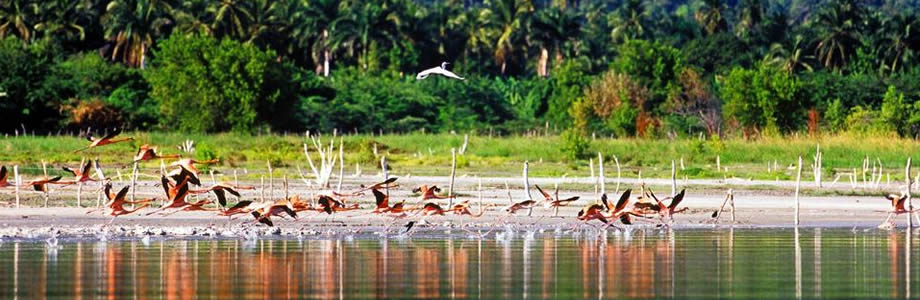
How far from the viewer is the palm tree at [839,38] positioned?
397 ft

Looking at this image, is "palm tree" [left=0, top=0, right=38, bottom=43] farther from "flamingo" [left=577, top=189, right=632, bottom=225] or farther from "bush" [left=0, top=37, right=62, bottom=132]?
"flamingo" [left=577, top=189, right=632, bottom=225]

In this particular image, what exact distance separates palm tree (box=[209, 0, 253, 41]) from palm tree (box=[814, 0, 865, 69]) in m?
41.2

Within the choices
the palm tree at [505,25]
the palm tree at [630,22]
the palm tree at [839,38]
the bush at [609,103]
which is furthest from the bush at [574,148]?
the palm tree at [630,22]

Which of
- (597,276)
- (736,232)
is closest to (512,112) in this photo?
(736,232)

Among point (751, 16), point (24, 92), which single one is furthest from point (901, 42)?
point (24, 92)

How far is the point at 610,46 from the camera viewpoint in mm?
138000

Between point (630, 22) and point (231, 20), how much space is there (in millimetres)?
37286

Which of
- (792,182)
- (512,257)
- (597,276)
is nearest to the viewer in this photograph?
(597,276)

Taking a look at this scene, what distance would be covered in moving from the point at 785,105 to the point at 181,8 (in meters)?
45.6

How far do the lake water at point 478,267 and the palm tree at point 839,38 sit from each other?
90364 millimetres

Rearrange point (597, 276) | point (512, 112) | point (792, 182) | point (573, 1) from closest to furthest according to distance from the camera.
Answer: point (597, 276) < point (792, 182) < point (512, 112) < point (573, 1)

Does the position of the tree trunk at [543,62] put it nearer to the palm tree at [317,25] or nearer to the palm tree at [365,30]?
the palm tree at [365,30]

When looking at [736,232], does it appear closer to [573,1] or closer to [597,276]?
[597,276]

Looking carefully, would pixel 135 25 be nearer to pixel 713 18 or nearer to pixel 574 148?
pixel 713 18
